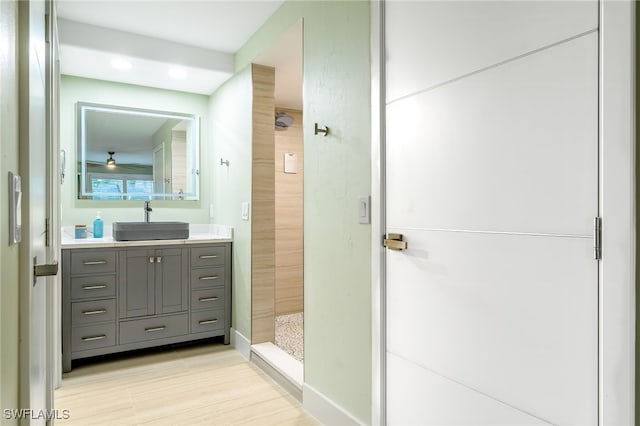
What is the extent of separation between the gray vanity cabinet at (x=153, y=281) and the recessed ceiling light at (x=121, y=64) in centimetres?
142

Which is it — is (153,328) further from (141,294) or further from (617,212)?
(617,212)

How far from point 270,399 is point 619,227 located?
6.70 ft

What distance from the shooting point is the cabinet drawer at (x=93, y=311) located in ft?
9.04

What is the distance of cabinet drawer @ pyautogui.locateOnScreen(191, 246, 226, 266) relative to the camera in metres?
3.18

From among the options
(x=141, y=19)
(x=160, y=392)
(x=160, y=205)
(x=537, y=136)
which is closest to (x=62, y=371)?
(x=160, y=392)

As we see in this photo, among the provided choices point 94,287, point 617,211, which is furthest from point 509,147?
point 94,287

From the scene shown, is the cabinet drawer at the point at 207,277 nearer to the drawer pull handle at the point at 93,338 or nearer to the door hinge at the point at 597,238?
the drawer pull handle at the point at 93,338

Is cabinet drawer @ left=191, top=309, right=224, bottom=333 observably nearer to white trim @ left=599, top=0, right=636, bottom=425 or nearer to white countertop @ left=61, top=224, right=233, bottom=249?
white countertop @ left=61, top=224, right=233, bottom=249

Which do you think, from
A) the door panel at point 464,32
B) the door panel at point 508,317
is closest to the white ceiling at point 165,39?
the door panel at point 464,32

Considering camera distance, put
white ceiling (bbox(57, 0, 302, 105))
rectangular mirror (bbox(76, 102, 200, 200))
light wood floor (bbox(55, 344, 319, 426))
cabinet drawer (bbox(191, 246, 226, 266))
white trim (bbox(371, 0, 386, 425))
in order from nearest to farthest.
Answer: white trim (bbox(371, 0, 386, 425)) → light wood floor (bbox(55, 344, 319, 426)) → white ceiling (bbox(57, 0, 302, 105)) → cabinet drawer (bbox(191, 246, 226, 266)) → rectangular mirror (bbox(76, 102, 200, 200))

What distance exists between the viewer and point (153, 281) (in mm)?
3039

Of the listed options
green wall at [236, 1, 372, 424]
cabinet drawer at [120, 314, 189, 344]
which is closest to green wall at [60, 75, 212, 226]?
cabinet drawer at [120, 314, 189, 344]

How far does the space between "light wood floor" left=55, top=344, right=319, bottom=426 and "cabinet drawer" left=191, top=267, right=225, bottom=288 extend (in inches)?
21.8

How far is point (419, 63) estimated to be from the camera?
1.49 m
